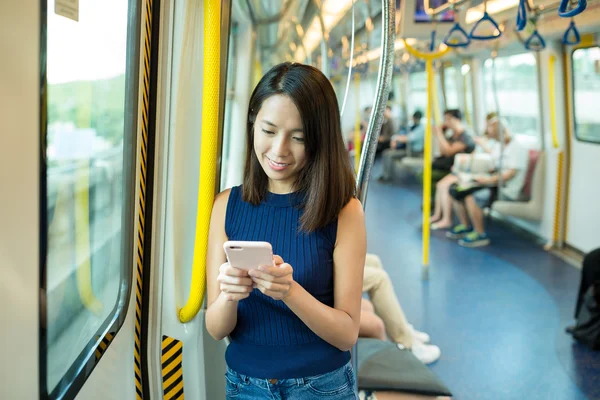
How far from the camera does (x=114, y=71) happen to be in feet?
5.99

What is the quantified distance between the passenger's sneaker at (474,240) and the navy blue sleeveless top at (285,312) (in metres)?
7.18

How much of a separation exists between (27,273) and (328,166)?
0.72m

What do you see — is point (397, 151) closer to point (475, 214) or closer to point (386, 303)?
point (475, 214)

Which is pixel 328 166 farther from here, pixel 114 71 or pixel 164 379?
pixel 164 379

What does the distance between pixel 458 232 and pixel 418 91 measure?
370 inches

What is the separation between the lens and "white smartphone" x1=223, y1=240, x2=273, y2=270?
129 cm

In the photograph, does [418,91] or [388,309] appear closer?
[388,309]

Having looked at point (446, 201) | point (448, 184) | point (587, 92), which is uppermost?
point (587, 92)

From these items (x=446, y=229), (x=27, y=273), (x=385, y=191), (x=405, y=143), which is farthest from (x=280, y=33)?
(x=405, y=143)

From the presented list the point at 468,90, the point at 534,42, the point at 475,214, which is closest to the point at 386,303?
the point at 534,42

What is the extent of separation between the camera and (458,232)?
9.16 m

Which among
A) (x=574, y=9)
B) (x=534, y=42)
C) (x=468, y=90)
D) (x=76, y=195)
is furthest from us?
(x=468, y=90)

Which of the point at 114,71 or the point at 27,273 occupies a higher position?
the point at 114,71

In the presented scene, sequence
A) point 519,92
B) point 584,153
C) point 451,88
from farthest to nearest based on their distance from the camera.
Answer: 1. point 451,88
2. point 519,92
3. point 584,153
